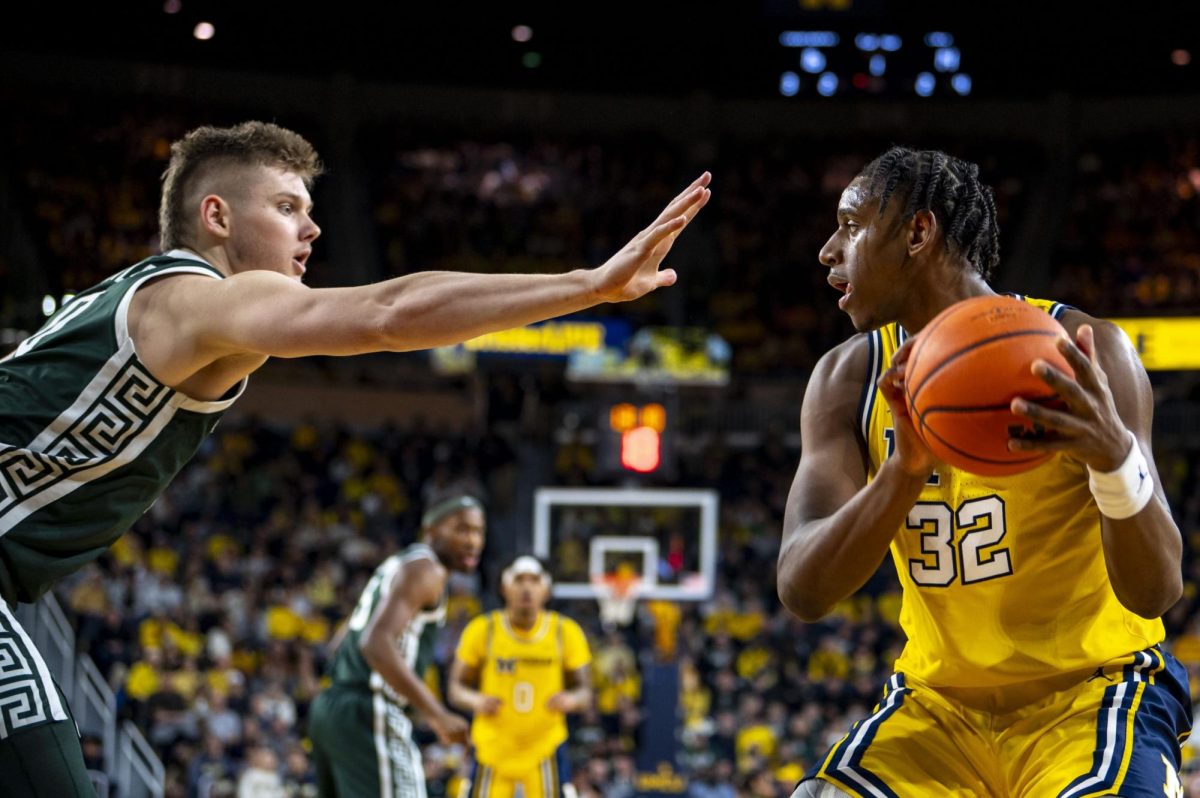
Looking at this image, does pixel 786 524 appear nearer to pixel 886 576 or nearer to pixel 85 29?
pixel 886 576

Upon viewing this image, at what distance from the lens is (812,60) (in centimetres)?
1970

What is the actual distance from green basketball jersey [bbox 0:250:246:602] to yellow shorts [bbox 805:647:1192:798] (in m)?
1.77

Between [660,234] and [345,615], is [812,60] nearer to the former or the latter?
[345,615]

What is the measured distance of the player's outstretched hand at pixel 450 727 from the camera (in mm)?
7016

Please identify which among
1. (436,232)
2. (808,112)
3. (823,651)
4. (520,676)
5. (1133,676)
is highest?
(808,112)

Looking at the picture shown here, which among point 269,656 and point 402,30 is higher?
point 402,30

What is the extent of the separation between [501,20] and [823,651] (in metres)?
11.8

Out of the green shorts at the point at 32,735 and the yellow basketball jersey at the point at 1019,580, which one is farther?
the yellow basketball jersey at the point at 1019,580

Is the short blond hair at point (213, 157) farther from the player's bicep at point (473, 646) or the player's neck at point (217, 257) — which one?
the player's bicep at point (473, 646)

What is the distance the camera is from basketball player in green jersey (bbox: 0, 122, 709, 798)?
2.95 metres

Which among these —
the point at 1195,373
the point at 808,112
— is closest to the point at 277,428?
the point at 808,112

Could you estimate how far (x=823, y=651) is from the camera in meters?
16.8

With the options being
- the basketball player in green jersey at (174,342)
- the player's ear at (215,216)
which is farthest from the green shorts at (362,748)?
the player's ear at (215,216)

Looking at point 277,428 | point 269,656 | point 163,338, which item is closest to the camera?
point 163,338
